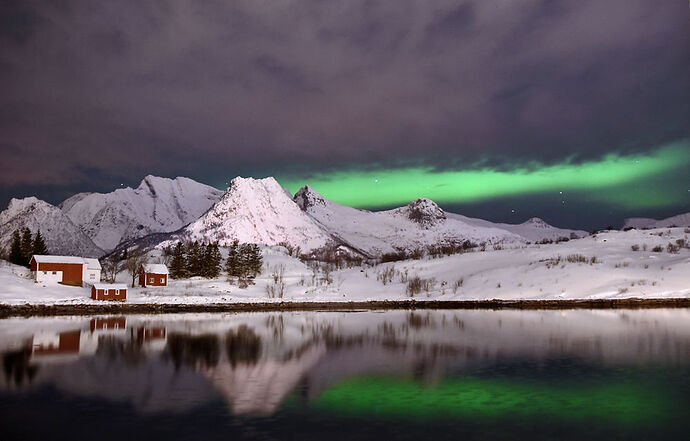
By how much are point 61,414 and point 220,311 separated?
5071 centimetres

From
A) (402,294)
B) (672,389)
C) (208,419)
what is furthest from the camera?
(402,294)

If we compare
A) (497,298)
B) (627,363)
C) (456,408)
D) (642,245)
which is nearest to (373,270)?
(497,298)

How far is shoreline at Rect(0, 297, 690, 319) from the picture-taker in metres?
61.2

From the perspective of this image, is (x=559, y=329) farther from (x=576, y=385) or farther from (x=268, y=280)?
(x=268, y=280)

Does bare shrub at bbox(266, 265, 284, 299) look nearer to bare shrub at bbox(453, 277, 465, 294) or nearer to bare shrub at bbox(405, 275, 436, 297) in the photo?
bare shrub at bbox(405, 275, 436, 297)

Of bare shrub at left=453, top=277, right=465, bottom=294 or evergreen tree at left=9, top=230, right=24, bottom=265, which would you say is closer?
bare shrub at left=453, top=277, right=465, bottom=294

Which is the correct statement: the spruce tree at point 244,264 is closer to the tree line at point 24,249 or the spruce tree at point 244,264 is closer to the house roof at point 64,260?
the house roof at point 64,260

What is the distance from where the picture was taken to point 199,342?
110 ft

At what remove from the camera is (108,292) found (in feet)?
231

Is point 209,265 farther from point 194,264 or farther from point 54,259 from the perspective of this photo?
point 54,259

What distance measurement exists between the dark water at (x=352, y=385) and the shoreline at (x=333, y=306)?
26115 mm

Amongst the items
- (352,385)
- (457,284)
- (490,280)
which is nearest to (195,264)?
(457,284)

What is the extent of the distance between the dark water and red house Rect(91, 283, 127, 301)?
33.8 m

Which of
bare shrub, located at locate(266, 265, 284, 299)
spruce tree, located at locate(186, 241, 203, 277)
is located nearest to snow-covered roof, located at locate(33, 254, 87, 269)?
spruce tree, located at locate(186, 241, 203, 277)
